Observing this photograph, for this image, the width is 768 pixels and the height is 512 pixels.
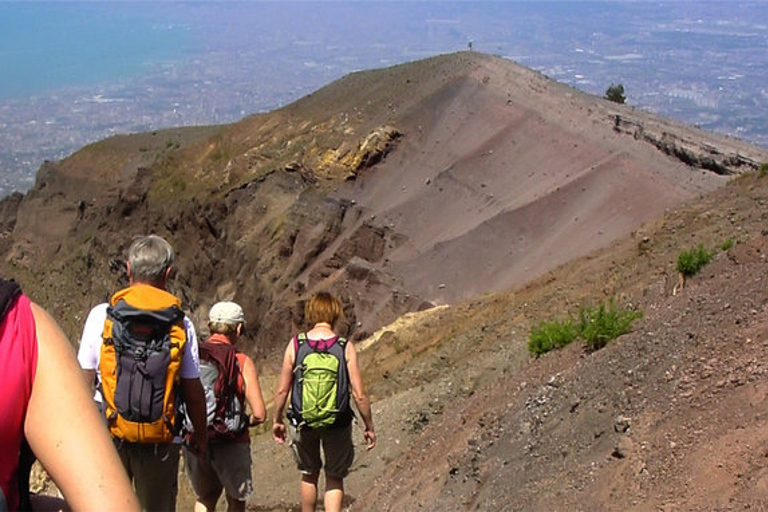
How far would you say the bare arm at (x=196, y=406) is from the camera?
5.05m

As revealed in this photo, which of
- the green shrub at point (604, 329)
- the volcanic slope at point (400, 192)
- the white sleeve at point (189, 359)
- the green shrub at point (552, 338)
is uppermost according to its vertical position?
the white sleeve at point (189, 359)

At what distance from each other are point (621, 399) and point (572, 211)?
16.9 m

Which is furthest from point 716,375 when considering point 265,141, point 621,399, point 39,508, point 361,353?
point 265,141

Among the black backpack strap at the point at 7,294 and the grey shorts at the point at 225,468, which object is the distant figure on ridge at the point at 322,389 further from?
the black backpack strap at the point at 7,294

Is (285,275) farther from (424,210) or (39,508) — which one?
(39,508)

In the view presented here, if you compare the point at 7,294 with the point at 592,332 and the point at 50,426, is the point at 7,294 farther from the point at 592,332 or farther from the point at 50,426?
the point at 592,332

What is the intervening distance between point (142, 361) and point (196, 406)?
49 cm

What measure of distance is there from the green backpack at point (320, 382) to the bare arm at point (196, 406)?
3.61ft

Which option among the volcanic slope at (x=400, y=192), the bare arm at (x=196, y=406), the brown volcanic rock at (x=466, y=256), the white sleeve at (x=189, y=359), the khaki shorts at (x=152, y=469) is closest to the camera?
the white sleeve at (x=189, y=359)

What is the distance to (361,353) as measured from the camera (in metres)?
19.2

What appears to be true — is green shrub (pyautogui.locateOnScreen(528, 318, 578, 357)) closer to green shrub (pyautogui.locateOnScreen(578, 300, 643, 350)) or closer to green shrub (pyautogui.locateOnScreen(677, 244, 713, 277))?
green shrub (pyautogui.locateOnScreen(578, 300, 643, 350))

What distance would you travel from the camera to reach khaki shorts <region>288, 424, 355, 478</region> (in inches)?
268

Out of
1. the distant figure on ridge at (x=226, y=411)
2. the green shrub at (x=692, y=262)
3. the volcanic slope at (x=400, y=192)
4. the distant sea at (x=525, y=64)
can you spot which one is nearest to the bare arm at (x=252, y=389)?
the distant figure on ridge at (x=226, y=411)

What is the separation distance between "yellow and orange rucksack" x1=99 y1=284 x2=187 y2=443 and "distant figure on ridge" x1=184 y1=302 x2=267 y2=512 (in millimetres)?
1061
